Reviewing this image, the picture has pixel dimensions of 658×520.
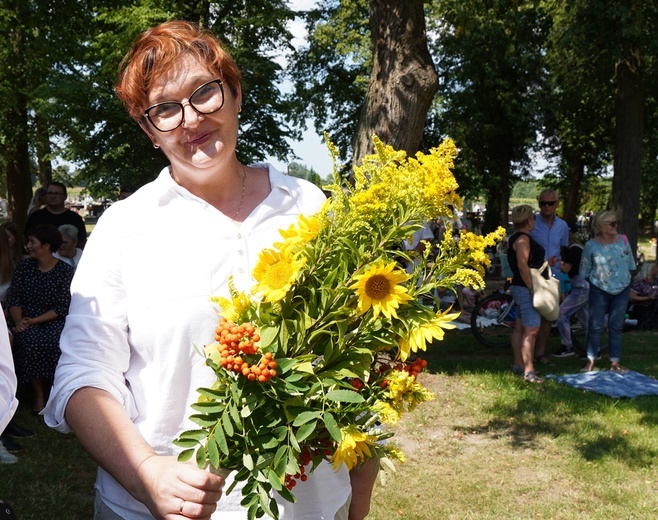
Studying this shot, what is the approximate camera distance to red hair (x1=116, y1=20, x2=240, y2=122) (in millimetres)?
1779

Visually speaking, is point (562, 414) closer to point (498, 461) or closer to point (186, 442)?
point (498, 461)

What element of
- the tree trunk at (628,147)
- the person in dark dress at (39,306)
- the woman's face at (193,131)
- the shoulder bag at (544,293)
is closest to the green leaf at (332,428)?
the woman's face at (193,131)

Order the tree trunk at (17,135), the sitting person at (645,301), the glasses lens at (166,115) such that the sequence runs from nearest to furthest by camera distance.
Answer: the glasses lens at (166,115) → the sitting person at (645,301) → the tree trunk at (17,135)

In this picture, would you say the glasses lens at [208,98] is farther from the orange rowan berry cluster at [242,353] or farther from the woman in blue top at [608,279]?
the woman in blue top at [608,279]

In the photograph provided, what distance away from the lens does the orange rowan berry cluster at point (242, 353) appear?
1.45 m

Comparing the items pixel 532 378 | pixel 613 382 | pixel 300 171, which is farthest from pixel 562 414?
pixel 300 171

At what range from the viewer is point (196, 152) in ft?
5.91

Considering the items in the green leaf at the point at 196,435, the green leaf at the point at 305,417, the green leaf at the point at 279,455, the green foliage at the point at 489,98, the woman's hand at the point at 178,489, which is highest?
the green foliage at the point at 489,98

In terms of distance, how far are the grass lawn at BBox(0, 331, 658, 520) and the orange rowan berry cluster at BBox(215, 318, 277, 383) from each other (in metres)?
3.72

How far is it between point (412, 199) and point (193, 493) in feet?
2.60

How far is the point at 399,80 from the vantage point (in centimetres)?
656

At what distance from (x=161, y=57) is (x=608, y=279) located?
7586 millimetres

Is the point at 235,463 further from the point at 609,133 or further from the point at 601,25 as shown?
the point at 609,133

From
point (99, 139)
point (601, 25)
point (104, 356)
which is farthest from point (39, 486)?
point (99, 139)
